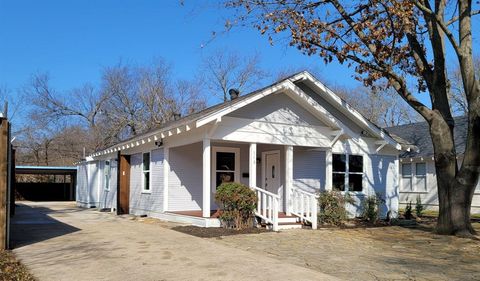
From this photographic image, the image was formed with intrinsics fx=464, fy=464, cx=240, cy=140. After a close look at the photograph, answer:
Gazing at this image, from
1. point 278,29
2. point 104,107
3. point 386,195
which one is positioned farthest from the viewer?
point 104,107

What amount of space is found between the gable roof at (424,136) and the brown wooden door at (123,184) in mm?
15170

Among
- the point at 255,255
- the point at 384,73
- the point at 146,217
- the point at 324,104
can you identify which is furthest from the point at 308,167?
the point at 255,255

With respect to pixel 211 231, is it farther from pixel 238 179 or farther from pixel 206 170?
pixel 238 179

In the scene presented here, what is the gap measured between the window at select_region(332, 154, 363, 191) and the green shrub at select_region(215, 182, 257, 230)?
447 centimetres

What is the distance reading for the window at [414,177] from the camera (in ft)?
80.1

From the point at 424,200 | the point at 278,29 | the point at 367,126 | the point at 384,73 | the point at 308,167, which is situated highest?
the point at 278,29

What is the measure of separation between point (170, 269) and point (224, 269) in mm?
852

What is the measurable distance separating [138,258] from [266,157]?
8995mm

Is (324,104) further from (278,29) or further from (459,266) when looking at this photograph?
(459,266)

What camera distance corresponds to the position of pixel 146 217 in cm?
1617

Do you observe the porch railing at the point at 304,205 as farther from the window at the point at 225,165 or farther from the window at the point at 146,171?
the window at the point at 146,171

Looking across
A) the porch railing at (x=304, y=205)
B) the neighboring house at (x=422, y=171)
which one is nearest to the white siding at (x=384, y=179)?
the porch railing at (x=304, y=205)

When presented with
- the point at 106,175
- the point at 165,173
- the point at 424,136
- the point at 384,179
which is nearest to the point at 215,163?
the point at 165,173

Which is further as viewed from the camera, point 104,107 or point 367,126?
point 104,107
